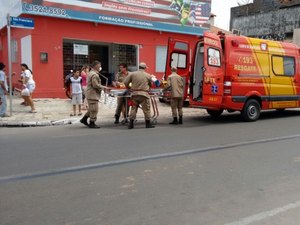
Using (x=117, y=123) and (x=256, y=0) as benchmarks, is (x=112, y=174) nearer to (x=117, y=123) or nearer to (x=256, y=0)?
(x=117, y=123)

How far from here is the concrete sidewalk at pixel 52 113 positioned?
10.7 m

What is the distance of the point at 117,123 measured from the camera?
431 inches

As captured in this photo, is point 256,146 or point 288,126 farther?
point 288,126

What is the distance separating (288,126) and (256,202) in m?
6.70

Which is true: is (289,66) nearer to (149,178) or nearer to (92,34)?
(92,34)

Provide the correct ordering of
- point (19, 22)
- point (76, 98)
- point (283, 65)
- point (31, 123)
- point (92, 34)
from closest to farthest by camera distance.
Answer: point (31, 123)
point (19, 22)
point (76, 98)
point (283, 65)
point (92, 34)

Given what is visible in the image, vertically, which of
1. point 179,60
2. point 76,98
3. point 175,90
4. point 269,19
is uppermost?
point 269,19

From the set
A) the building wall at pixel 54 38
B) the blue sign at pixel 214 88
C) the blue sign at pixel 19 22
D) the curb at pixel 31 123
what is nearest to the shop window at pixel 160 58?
the building wall at pixel 54 38

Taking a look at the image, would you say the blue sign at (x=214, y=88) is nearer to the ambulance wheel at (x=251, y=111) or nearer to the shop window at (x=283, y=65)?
the ambulance wheel at (x=251, y=111)

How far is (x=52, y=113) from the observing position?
485 inches

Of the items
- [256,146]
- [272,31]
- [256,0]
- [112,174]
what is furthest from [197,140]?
[256,0]

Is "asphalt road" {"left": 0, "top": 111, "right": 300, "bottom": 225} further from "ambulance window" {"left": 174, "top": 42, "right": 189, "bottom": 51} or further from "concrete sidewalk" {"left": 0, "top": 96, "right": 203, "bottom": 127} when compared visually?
"ambulance window" {"left": 174, "top": 42, "right": 189, "bottom": 51}

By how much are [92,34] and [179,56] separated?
212 inches

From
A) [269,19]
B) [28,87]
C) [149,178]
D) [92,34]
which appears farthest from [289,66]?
[269,19]
